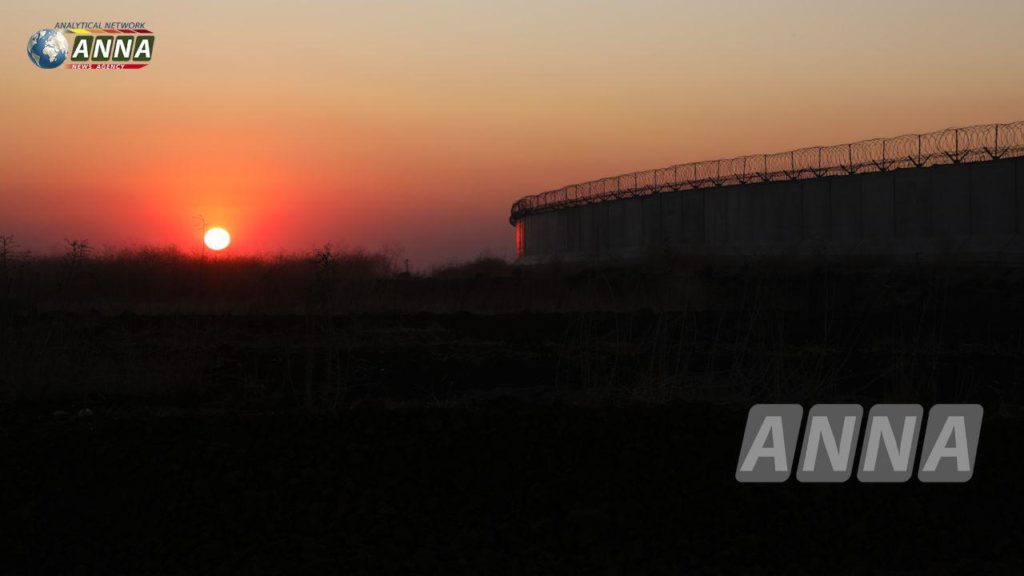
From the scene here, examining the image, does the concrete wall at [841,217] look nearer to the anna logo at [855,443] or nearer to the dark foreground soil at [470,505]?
the anna logo at [855,443]

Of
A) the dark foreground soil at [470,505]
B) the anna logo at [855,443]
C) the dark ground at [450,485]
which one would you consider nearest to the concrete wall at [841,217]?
the dark ground at [450,485]

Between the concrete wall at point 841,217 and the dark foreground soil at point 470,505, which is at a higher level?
the concrete wall at point 841,217

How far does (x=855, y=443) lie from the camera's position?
666 cm

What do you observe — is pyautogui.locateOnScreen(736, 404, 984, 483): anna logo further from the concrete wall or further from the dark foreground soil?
the concrete wall

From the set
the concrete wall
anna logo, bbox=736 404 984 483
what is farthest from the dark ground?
the concrete wall

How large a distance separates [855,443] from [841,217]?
30.3 meters

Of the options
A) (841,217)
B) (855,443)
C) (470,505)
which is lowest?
(470,505)

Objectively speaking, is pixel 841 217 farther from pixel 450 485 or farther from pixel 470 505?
pixel 470 505

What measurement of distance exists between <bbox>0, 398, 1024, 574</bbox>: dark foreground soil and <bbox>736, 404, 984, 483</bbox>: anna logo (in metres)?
0.13

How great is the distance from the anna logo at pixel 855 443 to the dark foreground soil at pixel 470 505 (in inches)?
5.2

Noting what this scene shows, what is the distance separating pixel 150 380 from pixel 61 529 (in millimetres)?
4825

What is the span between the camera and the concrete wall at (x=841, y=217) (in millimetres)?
30797

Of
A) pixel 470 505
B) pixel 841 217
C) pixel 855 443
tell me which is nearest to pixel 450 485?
pixel 470 505

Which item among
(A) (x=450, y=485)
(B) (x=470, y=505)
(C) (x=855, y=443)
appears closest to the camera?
(B) (x=470, y=505)
